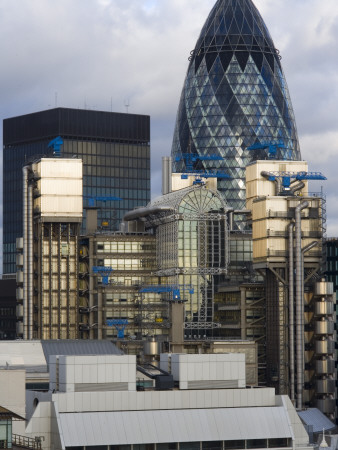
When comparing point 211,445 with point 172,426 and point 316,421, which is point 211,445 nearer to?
point 172,426

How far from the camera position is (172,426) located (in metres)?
122

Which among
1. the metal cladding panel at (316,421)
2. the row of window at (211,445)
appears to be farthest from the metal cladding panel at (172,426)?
the metal cladding panel at (316,421)

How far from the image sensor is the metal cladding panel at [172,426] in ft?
390

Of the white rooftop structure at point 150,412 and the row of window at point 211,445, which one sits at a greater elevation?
the white rooftop structure at point 150,412

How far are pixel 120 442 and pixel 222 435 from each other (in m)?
9.83

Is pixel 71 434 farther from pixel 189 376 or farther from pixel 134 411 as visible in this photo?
pixel 189 376

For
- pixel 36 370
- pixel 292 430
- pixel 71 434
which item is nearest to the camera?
pixel 71 434

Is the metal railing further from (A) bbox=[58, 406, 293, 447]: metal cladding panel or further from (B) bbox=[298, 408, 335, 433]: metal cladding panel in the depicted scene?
(B) bbox=[298, 408, 335, 433]: metal cladding panel

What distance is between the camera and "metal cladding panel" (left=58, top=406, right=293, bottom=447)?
118875 millimetres

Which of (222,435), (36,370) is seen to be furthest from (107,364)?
(36,370)

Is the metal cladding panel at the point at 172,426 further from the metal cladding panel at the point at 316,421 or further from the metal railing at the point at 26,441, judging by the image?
the metal cladding panel at the point at 316,421

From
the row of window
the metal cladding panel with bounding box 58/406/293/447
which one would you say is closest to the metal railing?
the metal cladding panel with bounding box 58/406/293/447

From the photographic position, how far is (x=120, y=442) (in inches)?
4695

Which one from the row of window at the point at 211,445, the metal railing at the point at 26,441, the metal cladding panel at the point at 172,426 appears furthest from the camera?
the row of window at the point at 211,445
